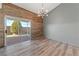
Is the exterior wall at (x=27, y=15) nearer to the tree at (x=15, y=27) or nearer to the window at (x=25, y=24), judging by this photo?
the window at (x=25, y=24)

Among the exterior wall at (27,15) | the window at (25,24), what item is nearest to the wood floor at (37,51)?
the exterior wall at (27,15)

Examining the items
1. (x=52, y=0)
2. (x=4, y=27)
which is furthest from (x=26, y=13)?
(x=52, y=0)

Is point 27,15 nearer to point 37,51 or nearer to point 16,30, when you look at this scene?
point 16,30

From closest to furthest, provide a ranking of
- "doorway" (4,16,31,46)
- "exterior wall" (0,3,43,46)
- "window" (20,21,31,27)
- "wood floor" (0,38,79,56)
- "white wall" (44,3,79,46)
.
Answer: "wood floor" (0,38,79,56), "exterior wall" (0,3,43,46), "doorway" (4,16,31,46), "white wall" (44,3,79,46), "window" (20,21,31,27)

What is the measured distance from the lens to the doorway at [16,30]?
218 inches

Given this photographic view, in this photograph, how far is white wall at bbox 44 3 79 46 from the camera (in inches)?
248

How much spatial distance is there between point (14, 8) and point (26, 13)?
137cm

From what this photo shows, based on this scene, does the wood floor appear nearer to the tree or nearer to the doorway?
the doorway

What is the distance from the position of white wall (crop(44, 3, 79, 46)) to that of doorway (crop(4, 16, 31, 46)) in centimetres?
178

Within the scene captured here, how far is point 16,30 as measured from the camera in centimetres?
659

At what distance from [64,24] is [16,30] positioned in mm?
2789

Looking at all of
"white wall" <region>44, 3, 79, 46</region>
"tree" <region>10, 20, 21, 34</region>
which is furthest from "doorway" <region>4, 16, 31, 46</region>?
"white wall" <region>44, 3, 79, 46</region>

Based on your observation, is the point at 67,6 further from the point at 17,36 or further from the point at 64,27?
the point at 17,36

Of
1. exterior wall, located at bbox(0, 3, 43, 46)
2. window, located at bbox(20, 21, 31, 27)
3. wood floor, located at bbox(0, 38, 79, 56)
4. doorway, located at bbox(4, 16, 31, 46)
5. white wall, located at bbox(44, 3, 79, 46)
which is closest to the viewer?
wood floor, located at bbox(0, 38, 79, 56)
